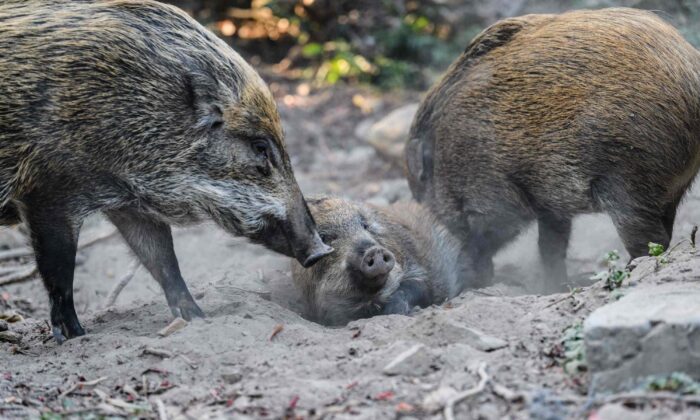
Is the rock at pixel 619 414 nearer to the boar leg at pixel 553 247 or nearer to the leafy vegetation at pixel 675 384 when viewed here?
the leafy vegetation at pixel 675 384

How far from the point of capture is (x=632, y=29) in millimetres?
5250

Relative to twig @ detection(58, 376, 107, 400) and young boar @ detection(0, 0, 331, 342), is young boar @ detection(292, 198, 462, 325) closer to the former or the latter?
young boar @ detection(0, 0, 331, 342)

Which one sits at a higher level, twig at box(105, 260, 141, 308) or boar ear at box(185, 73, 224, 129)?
boar ear at box(185, 73, 224, 129)

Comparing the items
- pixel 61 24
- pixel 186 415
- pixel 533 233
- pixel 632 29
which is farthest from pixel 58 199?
pixel 533 233

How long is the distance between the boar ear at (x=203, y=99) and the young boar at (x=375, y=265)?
1151 mm

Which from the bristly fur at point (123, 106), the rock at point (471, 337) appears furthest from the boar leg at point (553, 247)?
the rock at point (471, 337)

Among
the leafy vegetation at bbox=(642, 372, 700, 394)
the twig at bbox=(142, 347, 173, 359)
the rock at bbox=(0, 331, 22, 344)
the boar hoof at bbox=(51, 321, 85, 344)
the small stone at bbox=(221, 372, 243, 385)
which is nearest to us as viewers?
the leafy vegetation at bbox=(642, 372, 700, 394)

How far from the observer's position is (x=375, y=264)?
5180 millimetres

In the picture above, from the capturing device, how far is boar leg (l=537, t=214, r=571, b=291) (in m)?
5.77

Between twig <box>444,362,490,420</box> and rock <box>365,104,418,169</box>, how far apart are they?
5.75 meters

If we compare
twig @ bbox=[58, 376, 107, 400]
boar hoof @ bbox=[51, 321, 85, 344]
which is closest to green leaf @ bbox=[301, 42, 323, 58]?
boar hoof @ bbox=[51, 321, 85, 344]

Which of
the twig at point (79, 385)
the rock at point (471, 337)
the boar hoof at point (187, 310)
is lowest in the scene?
the boar hoof at point (187, 310)

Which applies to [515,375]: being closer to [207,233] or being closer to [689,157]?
[689,157]

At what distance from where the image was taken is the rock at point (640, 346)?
314 centimetres
